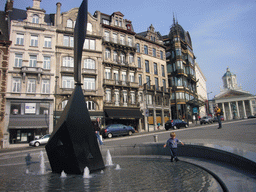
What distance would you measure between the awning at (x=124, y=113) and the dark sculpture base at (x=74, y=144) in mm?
23007

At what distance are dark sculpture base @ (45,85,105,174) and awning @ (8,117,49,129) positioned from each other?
20565mm

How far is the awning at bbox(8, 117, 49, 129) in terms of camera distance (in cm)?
2343

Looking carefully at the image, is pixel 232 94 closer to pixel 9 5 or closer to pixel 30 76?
pixel 30 76

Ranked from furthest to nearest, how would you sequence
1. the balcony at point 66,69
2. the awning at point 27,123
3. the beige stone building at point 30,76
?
1. the balcony at point 66,69
2. the beige stone building at point 30,76
3. the awning at point 27,123

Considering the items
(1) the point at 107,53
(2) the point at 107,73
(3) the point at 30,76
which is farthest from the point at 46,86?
(1) the point at 107,53

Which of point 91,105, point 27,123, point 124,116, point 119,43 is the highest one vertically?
point 119,43

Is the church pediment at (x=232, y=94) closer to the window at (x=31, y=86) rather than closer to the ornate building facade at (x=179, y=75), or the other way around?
the ornate building facade at (x=179, y=75)

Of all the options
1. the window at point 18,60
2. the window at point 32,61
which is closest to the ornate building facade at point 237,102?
the window at point 32,61

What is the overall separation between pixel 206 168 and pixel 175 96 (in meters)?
41.0

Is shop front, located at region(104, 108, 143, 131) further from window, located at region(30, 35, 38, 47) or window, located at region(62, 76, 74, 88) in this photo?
window, located at region(30, 35, 38, 47)

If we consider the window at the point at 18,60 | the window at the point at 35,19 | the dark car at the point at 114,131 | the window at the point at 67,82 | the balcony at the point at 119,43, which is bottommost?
the dark car at the point at 114,131

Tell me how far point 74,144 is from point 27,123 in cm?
2162

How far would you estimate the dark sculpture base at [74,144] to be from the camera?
546 cm

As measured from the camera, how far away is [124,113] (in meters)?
31.2
